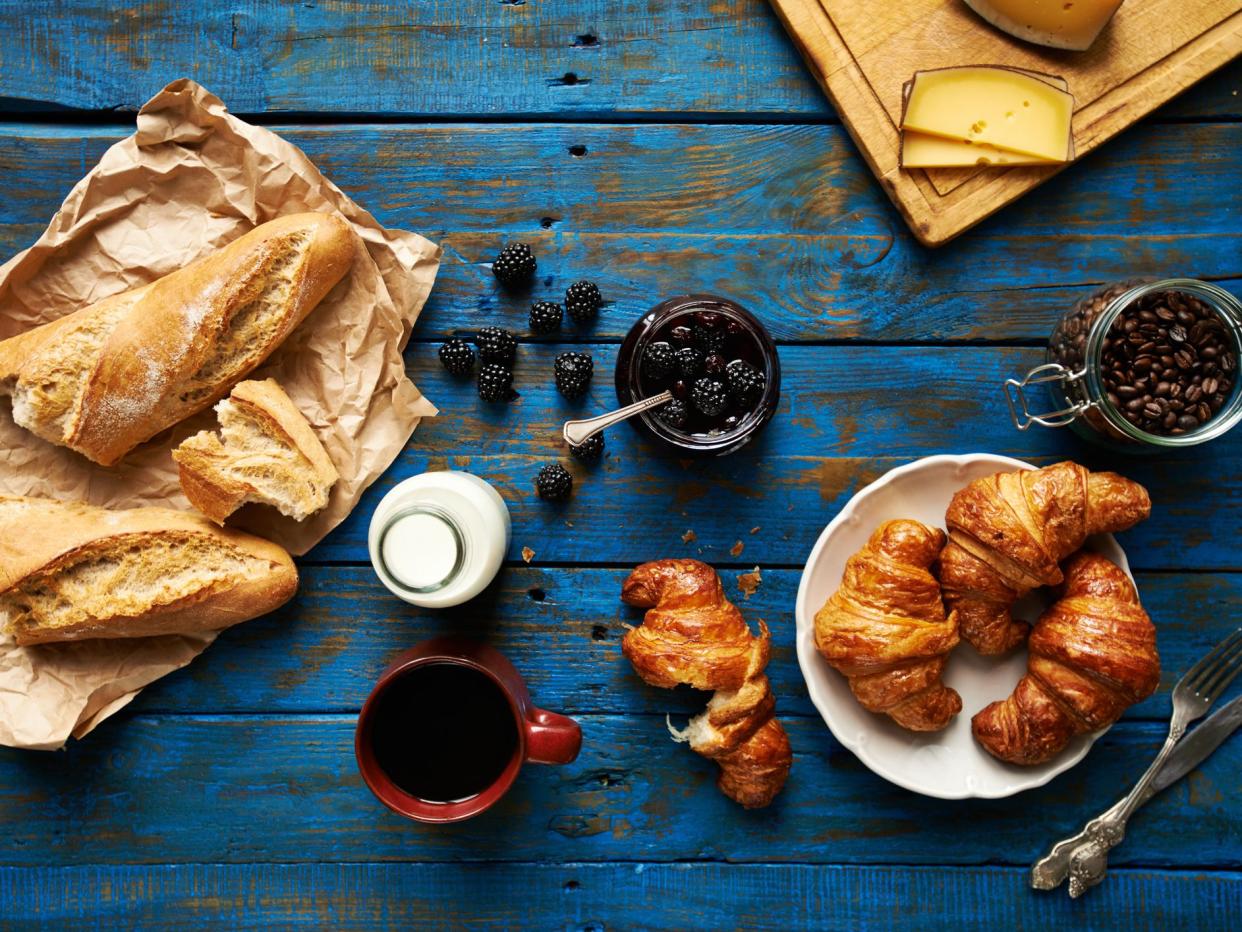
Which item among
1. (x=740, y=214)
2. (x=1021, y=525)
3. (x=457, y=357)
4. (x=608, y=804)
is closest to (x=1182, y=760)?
(x=1021, y=525)

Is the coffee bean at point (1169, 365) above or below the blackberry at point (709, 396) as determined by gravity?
above

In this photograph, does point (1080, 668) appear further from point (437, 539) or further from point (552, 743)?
point (437, 539)

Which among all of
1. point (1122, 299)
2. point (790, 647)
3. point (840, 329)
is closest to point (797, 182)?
point (840, 329)

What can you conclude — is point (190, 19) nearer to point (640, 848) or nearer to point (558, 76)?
point (558, 76)

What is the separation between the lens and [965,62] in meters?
1.59

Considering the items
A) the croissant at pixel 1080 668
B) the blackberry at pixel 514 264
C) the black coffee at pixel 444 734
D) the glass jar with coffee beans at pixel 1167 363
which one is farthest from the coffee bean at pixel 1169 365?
the black coffee at pixel 444 734

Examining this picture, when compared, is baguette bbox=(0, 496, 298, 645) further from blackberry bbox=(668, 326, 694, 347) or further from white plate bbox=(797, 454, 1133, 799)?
white plate bbox=(797, 454, 1133, 799)

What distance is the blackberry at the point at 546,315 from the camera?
5.20 feet

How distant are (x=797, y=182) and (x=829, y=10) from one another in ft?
0.96

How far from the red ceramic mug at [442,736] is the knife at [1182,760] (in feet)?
3.00

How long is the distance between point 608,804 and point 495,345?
866mm

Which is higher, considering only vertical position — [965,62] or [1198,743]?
[965,62]

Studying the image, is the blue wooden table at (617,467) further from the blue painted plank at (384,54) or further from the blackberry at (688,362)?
the blackberry at (688,362)

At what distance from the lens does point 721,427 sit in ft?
4.79
